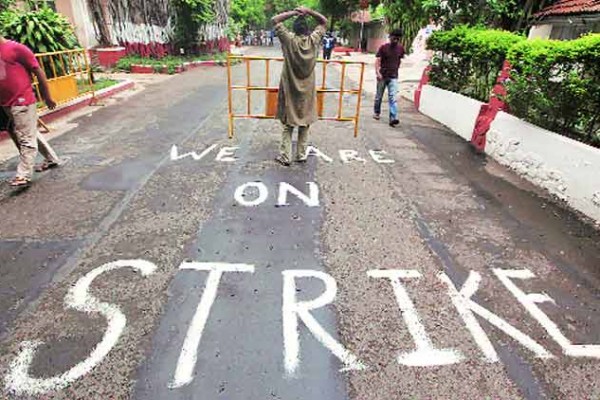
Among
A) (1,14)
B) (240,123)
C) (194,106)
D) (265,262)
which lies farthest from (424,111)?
(1,14)

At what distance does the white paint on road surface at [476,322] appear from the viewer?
263 centimetres

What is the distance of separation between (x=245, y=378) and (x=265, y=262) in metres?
1.23

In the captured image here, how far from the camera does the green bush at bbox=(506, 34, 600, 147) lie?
15.4 feet

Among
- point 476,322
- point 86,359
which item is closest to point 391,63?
point 476,322

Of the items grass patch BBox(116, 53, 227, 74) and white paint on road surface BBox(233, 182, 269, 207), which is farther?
grass patch BBox(116, 53, 227, 74)

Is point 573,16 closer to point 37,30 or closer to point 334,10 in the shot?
point 37,30

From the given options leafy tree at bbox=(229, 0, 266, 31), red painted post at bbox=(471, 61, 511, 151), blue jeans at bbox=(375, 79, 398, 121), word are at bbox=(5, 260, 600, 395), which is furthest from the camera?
leafy tree at bbox=(229, 0, 266, 31)

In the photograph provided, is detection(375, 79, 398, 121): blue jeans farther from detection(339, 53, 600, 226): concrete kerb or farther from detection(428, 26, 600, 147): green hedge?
detection(428, 26, 600, 147): green hedge

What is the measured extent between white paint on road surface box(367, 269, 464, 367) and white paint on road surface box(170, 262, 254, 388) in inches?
47.2

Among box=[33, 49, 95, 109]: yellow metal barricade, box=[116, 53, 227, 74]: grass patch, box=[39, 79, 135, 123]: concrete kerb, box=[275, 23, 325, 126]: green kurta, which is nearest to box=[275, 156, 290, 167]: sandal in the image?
box=[275, 23, 325, 126]: green kurta

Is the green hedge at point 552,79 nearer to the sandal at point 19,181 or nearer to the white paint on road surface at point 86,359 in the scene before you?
the white paint on road surface at point 86,359

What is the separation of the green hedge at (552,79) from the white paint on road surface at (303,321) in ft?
12.8

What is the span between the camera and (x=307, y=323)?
2.78 metres

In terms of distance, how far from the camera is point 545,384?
7.82 ft
